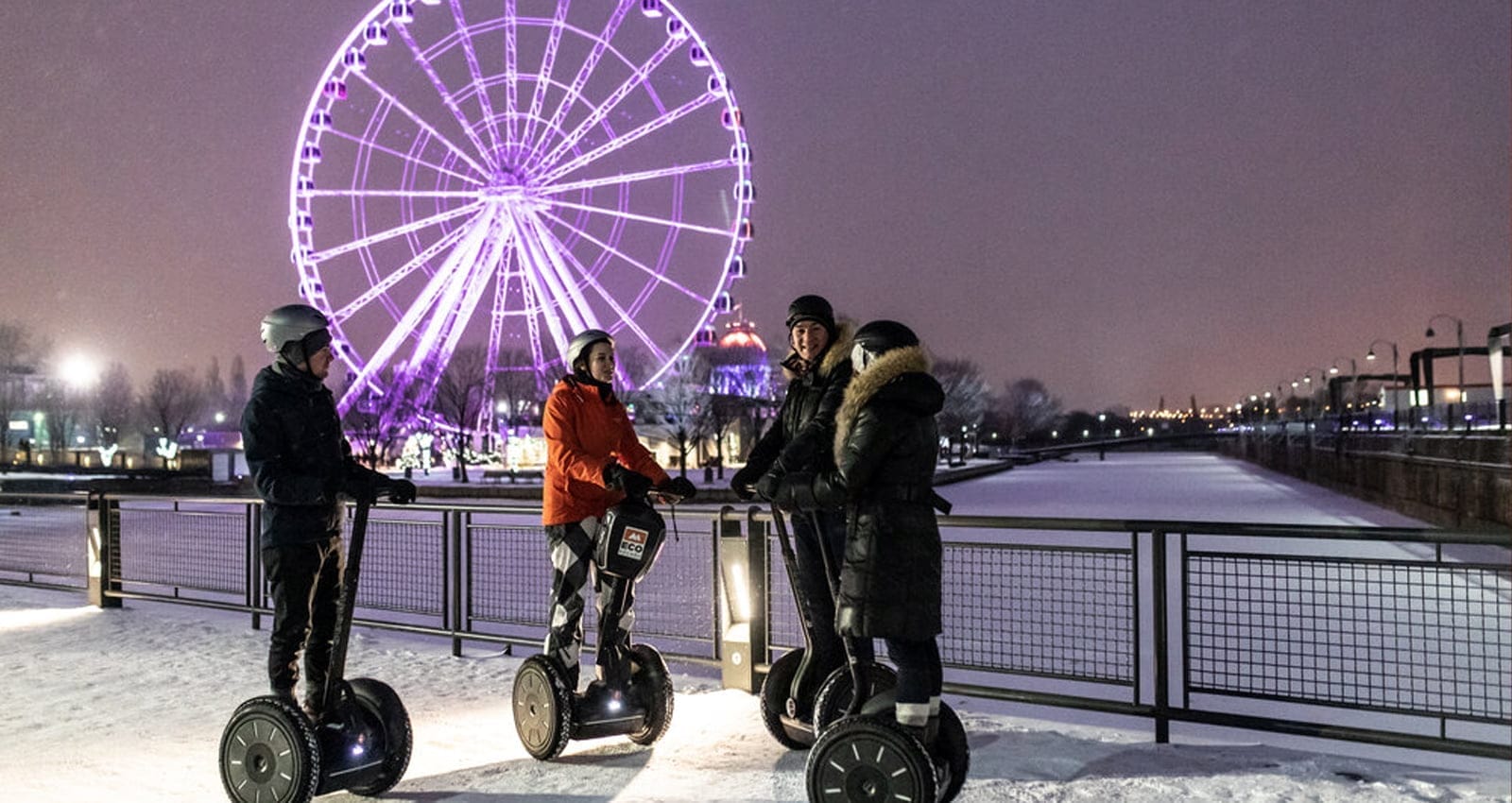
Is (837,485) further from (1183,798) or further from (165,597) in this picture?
(165,597)

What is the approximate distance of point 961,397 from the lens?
9250 centimetres

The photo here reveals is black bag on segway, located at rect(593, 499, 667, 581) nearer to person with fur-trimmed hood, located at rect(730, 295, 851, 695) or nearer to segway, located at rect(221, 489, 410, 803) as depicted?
person with fur-trimmed hood, located at rect(730, 295, 851, 695)

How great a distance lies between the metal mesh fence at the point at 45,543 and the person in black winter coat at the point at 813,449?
361 inches

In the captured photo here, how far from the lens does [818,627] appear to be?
521 centimetres

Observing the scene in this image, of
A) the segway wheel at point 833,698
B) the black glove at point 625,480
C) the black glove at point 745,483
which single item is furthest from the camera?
the segway wheel at point 833,698

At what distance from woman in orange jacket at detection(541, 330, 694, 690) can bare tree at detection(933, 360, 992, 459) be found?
74777 millimetres

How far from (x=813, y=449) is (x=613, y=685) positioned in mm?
1707

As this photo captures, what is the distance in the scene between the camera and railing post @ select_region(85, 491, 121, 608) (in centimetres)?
1102

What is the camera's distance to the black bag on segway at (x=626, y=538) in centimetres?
536

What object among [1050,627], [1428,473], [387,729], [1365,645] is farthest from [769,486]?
[1428,473]

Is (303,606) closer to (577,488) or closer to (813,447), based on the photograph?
(577,488)

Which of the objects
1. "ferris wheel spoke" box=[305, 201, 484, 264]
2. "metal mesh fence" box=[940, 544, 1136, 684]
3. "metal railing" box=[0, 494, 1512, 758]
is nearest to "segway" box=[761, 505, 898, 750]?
"metal mesh fence" box=[940, 544, 1136, 684]

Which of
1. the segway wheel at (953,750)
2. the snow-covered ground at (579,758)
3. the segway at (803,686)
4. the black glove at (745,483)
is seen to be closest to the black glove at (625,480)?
the black glove at (745,483)

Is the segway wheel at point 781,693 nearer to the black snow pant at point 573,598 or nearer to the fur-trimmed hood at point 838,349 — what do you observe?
the black snow pant at point 573,598
